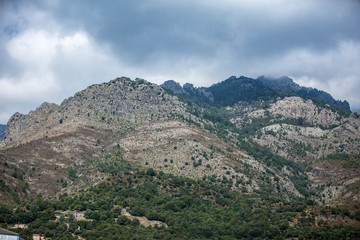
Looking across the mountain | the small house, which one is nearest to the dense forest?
the mountain

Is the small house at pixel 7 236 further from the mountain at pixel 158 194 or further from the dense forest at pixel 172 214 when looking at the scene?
the mountain at pixel 158 194

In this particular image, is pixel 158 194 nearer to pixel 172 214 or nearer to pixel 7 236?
pixel 172 214

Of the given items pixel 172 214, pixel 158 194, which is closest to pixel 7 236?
pixel 172 214

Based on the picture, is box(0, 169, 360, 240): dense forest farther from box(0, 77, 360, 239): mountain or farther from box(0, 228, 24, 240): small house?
box(0, 228, 24, 240): small house

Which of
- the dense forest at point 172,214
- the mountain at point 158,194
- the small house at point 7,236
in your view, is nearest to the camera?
the small house at point 7,236

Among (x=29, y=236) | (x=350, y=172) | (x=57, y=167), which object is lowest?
(x=29, y=236)

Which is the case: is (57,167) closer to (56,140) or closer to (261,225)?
(56,140)

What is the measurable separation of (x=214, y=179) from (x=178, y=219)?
54.1 metres

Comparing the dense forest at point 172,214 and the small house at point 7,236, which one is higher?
the dense forest at point 172,214

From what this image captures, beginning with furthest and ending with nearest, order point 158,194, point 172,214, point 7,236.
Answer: point 158,194 < point 172,214 < point 7,236

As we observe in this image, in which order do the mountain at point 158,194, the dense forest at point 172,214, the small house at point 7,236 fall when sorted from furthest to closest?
the mountain at point 158,194 < the dense forest at point 172,214 < the small house at point 7,236

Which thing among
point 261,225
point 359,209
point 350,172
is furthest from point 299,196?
point 261,225

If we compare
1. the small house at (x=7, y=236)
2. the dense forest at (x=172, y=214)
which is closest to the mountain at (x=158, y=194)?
the dense forest at (x=172, y=214)

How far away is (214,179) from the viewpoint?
574 feet
